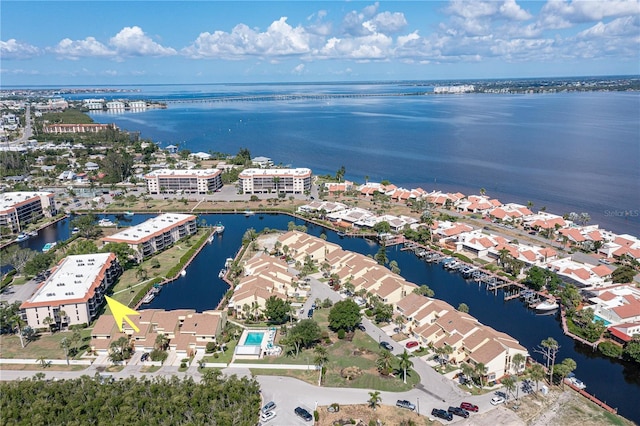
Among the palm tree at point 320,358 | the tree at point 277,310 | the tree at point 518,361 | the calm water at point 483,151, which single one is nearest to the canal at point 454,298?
the tree at point 518,361

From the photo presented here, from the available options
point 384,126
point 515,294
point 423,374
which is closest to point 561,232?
point 515,294

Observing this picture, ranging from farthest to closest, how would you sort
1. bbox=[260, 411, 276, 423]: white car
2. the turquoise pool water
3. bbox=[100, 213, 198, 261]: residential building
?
bbox=[100, 213, 198, 261]: residential building
the turquoise pool water
bbox=[260, 411, 276, 423]: white car

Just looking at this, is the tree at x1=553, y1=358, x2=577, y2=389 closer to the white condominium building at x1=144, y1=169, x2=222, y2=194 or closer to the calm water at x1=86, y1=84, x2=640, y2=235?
the calm water at x1=86, y1=84, x2=640, y2=235

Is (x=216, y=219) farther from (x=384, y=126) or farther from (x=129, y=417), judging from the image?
(x=384, y=126)

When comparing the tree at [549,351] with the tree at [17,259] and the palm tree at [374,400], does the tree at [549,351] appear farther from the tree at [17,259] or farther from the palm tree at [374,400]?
the tree at [17,259]

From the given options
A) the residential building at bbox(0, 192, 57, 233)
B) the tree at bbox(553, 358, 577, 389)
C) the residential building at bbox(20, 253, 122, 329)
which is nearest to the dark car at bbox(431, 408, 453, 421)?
the tree at bbox(553, 358, 577, 389)

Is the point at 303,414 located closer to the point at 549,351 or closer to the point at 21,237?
the point at 549,351
